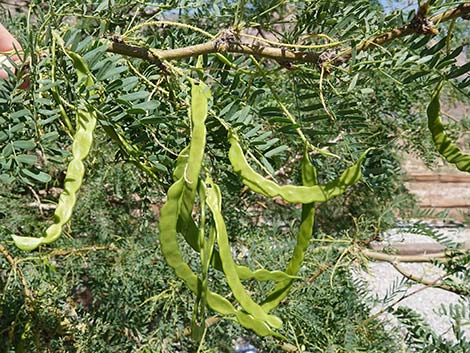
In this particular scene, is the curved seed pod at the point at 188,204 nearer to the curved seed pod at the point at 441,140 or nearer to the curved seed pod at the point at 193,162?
the curved seed pod at the point at 193,162

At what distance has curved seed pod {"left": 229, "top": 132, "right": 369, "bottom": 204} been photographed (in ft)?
1.40

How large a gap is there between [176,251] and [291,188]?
0.09 metres

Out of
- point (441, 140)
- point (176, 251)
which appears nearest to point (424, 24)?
point (441, 140)

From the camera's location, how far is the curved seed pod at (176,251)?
38 cm

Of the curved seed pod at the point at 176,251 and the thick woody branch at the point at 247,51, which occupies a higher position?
the thick woody branch at the point at 247,51

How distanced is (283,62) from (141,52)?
0.34 ft

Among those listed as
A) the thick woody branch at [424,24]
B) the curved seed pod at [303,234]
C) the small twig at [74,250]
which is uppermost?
the thick woody branch at [424,24]

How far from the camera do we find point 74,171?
0.41m

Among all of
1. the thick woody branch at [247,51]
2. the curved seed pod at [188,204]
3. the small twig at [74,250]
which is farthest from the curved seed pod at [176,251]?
the small twig at [74,250]

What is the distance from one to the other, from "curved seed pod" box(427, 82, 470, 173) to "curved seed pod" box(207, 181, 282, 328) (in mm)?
172

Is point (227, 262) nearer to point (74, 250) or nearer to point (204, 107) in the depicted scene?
point (204, 107)

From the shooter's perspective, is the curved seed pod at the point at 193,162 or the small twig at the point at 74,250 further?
the small twig at the point at 74,250

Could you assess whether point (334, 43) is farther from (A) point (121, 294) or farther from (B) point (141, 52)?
(A) point (121, 294)

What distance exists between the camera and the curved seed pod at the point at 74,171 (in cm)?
38
